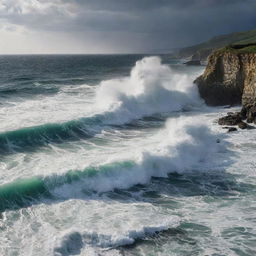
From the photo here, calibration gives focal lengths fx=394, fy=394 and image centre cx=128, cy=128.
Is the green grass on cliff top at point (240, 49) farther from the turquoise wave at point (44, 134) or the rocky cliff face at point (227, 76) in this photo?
the turquoise wave at point (44, 134)

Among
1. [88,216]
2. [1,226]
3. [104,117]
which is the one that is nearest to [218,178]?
[88,216]

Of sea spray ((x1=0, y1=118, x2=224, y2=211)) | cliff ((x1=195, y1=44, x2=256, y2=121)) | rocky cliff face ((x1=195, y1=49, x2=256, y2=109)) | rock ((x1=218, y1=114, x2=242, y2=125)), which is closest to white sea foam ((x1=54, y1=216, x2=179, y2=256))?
sea spray ((x1=0, y1=118, x2=224, y2=211))

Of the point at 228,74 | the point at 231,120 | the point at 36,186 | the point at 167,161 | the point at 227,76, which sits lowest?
the point at 167,161

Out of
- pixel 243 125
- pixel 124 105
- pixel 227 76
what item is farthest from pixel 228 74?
pixel 124 105

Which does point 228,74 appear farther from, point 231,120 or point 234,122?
point 234,122

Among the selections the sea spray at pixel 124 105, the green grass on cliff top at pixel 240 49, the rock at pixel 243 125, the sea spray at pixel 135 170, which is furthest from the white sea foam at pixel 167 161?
the green grass on cliff top at pixel 240 49

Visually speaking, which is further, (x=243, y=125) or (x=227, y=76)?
(x=227, y=76)
